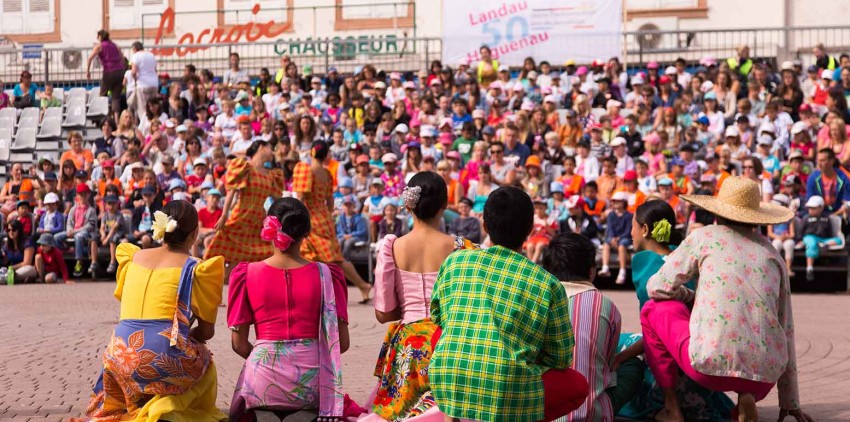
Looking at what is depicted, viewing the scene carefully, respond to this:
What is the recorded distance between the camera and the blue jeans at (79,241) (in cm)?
1783

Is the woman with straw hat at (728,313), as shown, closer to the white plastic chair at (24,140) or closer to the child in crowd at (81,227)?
the child in crowd at (81,227)

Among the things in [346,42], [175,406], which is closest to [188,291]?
[175,406]

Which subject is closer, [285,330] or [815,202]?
[285,330]

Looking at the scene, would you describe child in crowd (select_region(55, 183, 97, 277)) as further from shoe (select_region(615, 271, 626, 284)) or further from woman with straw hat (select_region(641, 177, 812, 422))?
woman with straw hat (select_region(641, 177, 812, 422))

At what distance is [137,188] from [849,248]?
395 inches

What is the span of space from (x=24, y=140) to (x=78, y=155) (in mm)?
2622

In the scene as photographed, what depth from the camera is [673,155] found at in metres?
17.7

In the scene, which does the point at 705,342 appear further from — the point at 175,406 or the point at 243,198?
the point at 243,198

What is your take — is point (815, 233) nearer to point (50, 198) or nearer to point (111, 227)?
point (111, 227)

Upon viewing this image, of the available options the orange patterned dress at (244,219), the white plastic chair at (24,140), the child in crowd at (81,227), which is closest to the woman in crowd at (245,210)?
the orange patterned dress at (244,219)

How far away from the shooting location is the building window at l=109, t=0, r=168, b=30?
28953 millimetres

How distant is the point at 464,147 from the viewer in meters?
18.5

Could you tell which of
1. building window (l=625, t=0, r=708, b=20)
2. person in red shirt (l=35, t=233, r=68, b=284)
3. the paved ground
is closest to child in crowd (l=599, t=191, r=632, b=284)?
the paved ground

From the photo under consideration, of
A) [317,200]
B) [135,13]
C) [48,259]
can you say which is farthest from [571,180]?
[135,13]
